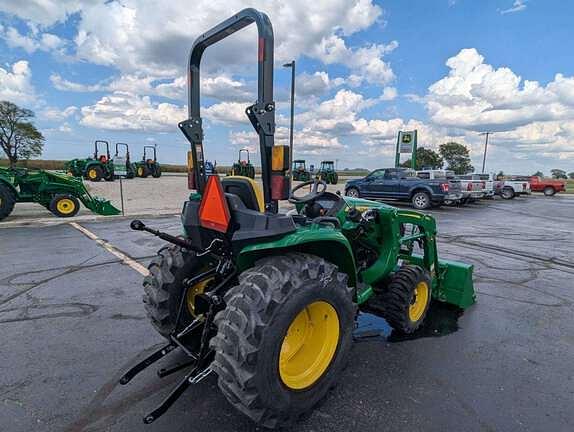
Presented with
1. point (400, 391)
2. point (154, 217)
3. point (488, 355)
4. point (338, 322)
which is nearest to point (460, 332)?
point (488, 355)

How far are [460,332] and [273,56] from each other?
3.15 metres

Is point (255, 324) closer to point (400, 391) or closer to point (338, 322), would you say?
point (338, 322)

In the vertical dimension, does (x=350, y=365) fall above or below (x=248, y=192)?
below

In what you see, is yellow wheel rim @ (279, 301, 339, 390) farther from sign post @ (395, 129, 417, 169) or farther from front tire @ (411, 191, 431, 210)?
sign post @ (395, 129, 417, 169)

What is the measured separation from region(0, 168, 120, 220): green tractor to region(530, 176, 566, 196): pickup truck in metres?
31.2

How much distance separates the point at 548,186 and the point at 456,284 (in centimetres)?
3094

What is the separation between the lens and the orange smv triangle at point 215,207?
2266mm

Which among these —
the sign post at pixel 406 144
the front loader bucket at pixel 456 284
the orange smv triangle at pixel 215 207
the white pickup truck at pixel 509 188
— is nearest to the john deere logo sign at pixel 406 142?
the sign post at pixel 406 144

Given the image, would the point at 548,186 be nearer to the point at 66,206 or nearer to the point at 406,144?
the point at 406,144

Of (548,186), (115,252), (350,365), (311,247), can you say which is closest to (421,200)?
(115,252)

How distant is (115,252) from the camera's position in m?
6.72

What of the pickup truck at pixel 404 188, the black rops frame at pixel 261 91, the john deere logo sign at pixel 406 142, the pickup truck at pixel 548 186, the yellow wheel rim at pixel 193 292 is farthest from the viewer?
the john deere logo sign at pixel 406 142

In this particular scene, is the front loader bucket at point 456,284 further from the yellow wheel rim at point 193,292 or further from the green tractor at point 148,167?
the green tractor at point 148,167

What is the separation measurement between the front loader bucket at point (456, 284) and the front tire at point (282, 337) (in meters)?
2.15
